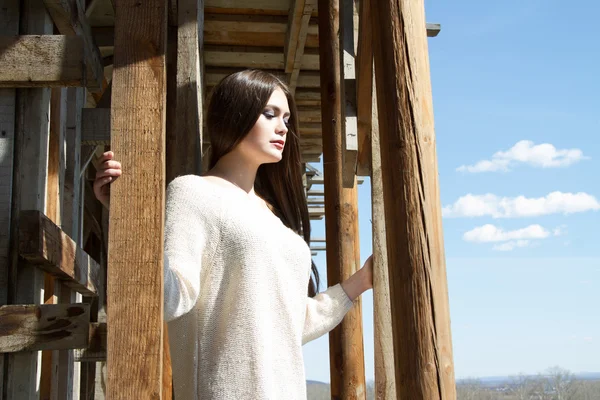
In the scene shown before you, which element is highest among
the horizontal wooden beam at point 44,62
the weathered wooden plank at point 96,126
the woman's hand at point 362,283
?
the weathered wooden plank at point 96,126

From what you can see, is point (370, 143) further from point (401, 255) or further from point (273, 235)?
point (401, 255)

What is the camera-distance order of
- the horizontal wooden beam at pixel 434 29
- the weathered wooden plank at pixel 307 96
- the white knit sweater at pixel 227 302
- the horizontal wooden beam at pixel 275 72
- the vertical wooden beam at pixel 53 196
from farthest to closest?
the weathered wooden plank at pixel 307 96
the horizontal wooden beam at pixel 275 72
the horizontal wooden beam at pixel 434 29
the vertical wooden beam at pixel 53 196
the white knit sweater at pixel 227 302

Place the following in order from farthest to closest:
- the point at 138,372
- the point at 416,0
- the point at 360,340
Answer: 1. the point at 360,340
2. the point at 416,0
3. the point at 138,372

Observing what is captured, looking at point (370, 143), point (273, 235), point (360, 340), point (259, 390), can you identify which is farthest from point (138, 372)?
point (360, 340)

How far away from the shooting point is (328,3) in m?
4.63

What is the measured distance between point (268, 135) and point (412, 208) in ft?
2.48

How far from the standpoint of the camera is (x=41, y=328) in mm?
2961

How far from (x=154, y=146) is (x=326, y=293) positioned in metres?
1.17

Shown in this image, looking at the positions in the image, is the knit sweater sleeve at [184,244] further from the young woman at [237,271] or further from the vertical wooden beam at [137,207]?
the vertical wooden beam at [137,207]

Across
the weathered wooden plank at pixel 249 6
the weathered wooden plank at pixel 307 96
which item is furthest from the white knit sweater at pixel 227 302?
the weathered wooden plank at pixel 307 96

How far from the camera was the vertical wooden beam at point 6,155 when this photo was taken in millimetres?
3188

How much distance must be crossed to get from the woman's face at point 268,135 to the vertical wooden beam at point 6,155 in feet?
3.90

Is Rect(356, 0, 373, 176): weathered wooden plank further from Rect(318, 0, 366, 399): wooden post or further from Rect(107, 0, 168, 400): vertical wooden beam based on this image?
Rect(107, 0, 168, 400): vertical wooden beam

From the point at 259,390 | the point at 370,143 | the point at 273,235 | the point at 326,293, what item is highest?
the point at 370,143
